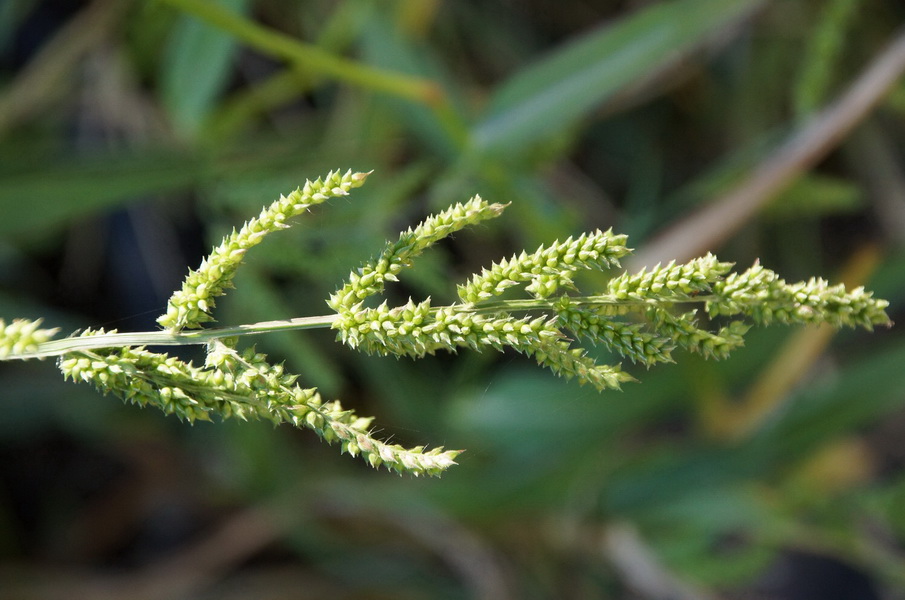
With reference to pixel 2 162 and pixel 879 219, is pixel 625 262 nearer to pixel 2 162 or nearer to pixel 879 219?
pixel 879 219

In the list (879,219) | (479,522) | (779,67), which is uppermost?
(779,67)

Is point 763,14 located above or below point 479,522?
above

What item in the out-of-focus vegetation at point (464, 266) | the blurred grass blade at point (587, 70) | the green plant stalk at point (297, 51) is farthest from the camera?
the out-of-focus vegetation at point (464, 266)

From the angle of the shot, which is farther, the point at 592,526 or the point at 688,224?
the point at 592,526

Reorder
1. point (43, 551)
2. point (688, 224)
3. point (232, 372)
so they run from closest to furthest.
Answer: point (232, 372)
point (688, 224)
point (43, 551)

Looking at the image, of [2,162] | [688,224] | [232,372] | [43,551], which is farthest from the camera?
[43,551]

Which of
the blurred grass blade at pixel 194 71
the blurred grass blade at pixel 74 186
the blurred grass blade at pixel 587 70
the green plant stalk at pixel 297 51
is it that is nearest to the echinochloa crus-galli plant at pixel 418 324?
the green plant stalk at pixel 297 51

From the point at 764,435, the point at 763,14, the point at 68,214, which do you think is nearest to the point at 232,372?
the point at 68,214

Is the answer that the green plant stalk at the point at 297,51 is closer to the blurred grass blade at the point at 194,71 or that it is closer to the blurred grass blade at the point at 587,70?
the blurred grass blade at the point at 587,70
